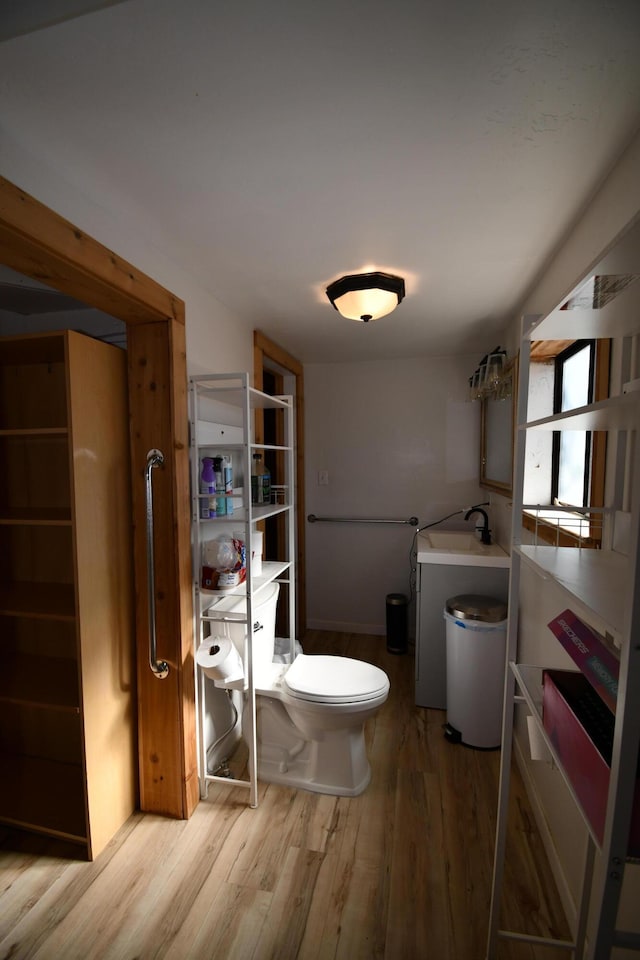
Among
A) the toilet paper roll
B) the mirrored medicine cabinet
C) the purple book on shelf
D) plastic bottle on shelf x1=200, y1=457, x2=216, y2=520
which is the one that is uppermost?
the mirrored medicine cabinet

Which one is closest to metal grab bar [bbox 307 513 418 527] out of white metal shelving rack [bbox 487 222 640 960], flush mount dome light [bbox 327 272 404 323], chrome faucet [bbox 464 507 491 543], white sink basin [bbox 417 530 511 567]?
white sink basin [bbox 417 530 511 567]

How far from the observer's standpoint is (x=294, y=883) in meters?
1.30

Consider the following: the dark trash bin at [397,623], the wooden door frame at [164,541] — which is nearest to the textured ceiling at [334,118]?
the wooden door frame at [164,541]

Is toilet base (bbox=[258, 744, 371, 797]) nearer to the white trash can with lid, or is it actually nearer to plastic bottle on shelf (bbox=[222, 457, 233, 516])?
the white trash can with lid

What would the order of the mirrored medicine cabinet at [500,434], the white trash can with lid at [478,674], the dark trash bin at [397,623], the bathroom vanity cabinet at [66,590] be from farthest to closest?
the dark trash bin at [397,623], the mirrored medicine cabinet at [500,434], the white trash can with lid at [478,674], the bathroom vanity cabinet at [66,590]

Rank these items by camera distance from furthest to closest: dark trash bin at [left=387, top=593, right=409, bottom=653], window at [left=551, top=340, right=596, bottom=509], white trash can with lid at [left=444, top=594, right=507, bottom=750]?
dark trash bin at [left=387, top=593, right=409, bottom=653] → white trash can with lid at [left=444, top=594, right=507, bottom=750] → window at [left=551, top=340, right=596, bottom=509]

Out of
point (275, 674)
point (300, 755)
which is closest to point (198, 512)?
point (275, 674)

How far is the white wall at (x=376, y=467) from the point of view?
2967 millimetres

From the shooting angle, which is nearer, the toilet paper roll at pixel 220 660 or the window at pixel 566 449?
the window at pixel 566 449

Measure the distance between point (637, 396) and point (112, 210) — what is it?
147 centimetres

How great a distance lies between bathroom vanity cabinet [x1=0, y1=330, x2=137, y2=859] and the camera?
1.36 m

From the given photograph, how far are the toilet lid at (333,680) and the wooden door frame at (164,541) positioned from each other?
1.42 feet

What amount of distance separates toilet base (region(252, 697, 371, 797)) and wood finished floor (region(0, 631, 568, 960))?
47mm

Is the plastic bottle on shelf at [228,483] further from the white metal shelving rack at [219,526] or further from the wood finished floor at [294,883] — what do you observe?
the wood finished floor at [294,883]
